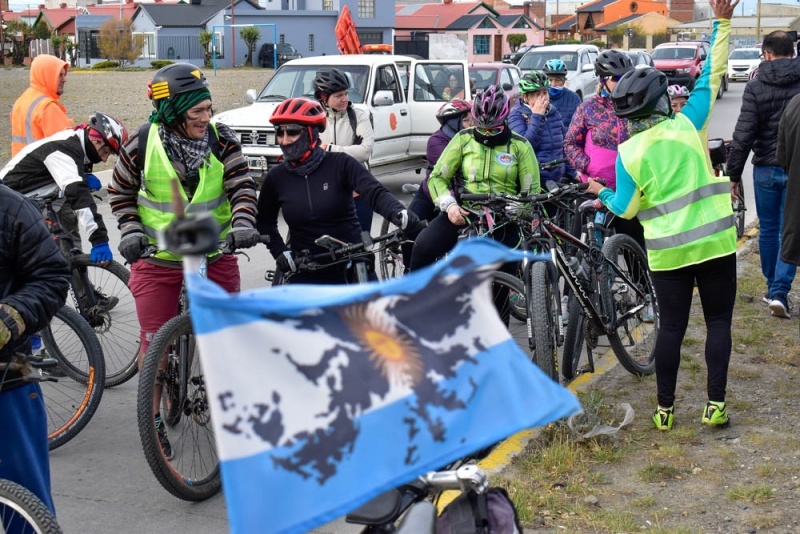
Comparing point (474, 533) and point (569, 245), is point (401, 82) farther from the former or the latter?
point (474, 533)

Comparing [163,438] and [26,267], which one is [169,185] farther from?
[26,267]

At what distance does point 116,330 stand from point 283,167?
2.65 metres

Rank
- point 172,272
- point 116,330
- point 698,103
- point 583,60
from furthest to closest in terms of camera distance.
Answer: point 583,60 < point 116,330 < point 698,103 < point 172,272

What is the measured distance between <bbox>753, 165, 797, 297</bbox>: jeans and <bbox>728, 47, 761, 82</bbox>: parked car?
4313cm

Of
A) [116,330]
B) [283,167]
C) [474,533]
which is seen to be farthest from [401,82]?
[474,533]

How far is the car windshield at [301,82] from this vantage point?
15.2 meters

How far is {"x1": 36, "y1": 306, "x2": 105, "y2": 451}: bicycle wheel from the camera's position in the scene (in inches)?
233

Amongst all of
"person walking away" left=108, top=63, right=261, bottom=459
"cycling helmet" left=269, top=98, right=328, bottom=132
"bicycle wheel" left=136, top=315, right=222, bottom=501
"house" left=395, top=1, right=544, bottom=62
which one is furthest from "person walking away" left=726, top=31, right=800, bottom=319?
"house" left=395, top=1, right=544, bottom=62

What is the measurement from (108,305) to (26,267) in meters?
3.54

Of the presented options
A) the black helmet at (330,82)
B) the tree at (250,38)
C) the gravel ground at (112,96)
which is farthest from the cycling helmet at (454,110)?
the tree at (250,38)

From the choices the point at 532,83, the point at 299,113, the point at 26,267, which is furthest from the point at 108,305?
the point at 532,83

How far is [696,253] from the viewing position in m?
5.50

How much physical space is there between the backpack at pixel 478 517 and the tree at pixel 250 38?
241 feet

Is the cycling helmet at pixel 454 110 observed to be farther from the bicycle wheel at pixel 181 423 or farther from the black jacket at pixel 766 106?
the bicycle wheel at pixel 181 423
